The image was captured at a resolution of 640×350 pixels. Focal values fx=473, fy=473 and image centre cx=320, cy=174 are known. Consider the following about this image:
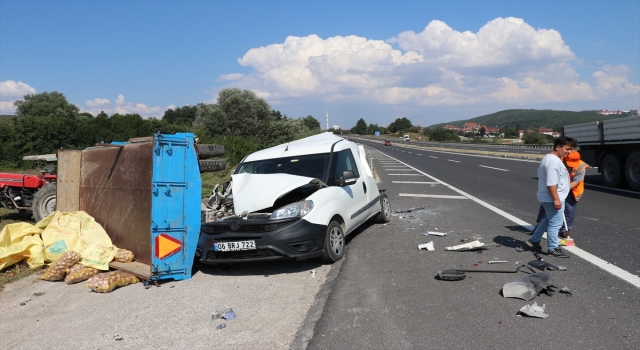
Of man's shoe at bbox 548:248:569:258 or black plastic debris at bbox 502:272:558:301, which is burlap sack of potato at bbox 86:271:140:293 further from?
man's shoe at bbox 548:248:569:258

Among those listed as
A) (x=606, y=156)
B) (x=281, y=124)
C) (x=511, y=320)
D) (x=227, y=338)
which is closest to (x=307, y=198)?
(x=227, y=338)

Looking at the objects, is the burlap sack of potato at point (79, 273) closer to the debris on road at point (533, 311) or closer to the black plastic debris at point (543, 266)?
the debris on road at point (533, 311)

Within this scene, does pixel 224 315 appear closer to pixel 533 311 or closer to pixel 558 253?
pixel 533 311

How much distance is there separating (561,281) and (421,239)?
9.40ft

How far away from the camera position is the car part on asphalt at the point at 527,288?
4750 mm

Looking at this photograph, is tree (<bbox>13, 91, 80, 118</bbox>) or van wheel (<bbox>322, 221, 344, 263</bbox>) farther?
tree (<bbox>13, 91, 80, 118</bbox>)

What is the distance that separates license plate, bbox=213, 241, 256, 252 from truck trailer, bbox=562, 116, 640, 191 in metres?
12.3

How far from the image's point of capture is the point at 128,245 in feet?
22.7

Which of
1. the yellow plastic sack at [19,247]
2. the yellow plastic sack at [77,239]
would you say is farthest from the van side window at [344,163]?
the yellow plastic sack at [19,247]

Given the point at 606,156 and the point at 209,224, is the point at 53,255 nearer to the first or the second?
the point at 209,224

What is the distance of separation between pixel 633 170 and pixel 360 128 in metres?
173

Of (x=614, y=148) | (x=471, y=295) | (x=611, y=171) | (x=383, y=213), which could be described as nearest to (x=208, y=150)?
(x=383, y=213)

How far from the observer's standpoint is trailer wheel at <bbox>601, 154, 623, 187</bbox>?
1457cm

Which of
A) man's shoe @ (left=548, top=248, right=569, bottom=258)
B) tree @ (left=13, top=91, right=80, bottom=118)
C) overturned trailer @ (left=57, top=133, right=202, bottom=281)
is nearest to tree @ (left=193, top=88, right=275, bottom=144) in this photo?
tree @ (left=13, top=91, right=80, bottom=118)
